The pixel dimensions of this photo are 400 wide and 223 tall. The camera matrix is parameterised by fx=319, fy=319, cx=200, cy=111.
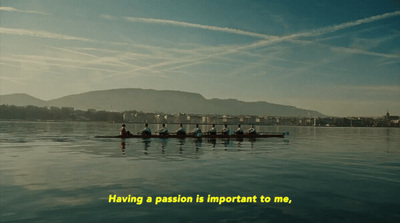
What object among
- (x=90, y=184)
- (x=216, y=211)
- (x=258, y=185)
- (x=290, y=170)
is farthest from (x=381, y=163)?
(x=90, y=184)

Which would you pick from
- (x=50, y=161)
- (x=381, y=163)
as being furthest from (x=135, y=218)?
(x=381, y=163)

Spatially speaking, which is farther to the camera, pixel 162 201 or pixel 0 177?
pixel 0 177

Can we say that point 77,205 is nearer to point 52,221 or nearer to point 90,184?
point 52,221

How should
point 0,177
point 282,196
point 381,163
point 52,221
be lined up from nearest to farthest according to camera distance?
1. point 52,221
2. point 282,196
3. point 0,177
4. point 381,163

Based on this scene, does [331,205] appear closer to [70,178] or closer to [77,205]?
[77,205]

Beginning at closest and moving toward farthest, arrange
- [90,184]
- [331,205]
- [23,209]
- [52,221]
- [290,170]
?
[52,221], [23,209], [331,205], [90,184], [290,170]

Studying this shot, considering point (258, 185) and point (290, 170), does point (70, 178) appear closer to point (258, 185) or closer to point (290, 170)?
point (258, 185)

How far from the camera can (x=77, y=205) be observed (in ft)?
48.4

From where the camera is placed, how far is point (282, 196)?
56.6 ft

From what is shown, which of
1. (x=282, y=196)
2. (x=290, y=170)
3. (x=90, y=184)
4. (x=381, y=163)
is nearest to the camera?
(x=282, y=196)

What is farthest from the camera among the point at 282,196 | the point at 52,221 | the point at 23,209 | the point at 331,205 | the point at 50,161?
the point at 50,161

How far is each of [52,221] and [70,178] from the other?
8948 millimetres

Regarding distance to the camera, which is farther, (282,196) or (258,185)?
(258,185)

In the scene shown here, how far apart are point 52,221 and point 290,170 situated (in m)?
18.9
